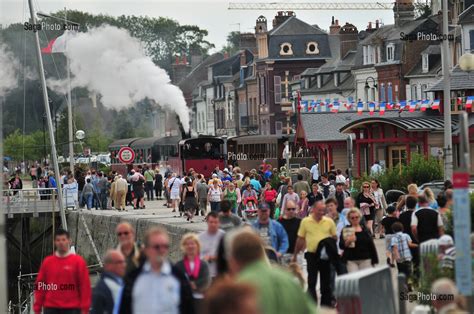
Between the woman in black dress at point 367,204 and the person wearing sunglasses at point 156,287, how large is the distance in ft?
52.6

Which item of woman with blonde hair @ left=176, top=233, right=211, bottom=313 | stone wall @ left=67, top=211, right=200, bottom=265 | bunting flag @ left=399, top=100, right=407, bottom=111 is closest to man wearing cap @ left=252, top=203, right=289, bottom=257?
woman with blonde hair @ left=176, top=233, right=211, bottom=313

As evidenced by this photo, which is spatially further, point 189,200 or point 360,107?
point 360,107

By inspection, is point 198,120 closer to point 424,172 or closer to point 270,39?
point 270,39

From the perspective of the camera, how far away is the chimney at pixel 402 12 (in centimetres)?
8012

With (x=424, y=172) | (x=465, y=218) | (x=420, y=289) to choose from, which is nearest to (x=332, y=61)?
(x=424, y=172)

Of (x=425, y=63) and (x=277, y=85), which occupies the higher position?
(x=277, y=85)

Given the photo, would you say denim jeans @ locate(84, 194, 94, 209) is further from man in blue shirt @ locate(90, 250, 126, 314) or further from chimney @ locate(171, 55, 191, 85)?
chimney @ locate(171, 55, 191, 85)

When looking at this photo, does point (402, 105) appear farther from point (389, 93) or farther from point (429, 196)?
point (429, 196)

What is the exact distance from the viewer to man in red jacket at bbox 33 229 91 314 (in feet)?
48.7

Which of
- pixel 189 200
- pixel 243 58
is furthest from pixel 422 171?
pixel 243 58

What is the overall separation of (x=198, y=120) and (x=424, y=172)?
92024 mm

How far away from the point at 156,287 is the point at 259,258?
191 cm

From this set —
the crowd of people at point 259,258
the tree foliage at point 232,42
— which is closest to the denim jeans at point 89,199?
the crowd of people at point 259,258

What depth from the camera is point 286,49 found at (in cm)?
10088
